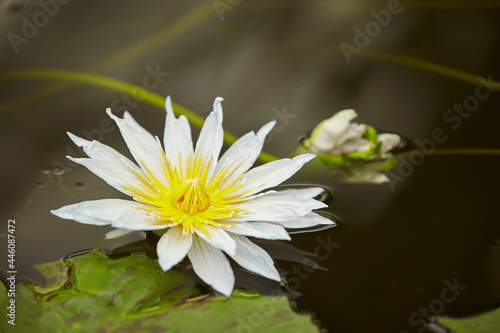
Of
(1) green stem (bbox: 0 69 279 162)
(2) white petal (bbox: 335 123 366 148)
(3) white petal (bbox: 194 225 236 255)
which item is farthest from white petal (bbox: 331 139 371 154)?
(3) white petal (bbox: 194 225 236 255)

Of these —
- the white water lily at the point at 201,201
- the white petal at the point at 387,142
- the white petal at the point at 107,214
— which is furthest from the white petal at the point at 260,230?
the white petal at the point at 387,142

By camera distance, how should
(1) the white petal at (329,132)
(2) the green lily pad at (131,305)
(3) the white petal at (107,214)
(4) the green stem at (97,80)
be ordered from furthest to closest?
(4) the green stem at (97,80), (1) the white petal at (329,132), (3) the white petal at (107,214), (2) the green lily pad at (131,305)

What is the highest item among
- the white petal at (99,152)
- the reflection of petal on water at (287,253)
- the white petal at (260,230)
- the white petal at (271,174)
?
the white petal at (99,152)

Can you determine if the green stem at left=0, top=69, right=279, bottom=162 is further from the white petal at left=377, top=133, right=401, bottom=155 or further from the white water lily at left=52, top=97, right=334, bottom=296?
the white petal at left=377, top=133, right=401, bottom=155

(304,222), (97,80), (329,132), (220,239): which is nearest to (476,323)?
(304,222)

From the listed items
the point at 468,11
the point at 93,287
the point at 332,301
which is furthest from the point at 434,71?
the point at 93,287

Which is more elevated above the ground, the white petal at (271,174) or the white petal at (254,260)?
the white petal at (271,174)

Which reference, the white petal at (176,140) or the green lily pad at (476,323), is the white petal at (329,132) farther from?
the green lily pad at (476,323)
